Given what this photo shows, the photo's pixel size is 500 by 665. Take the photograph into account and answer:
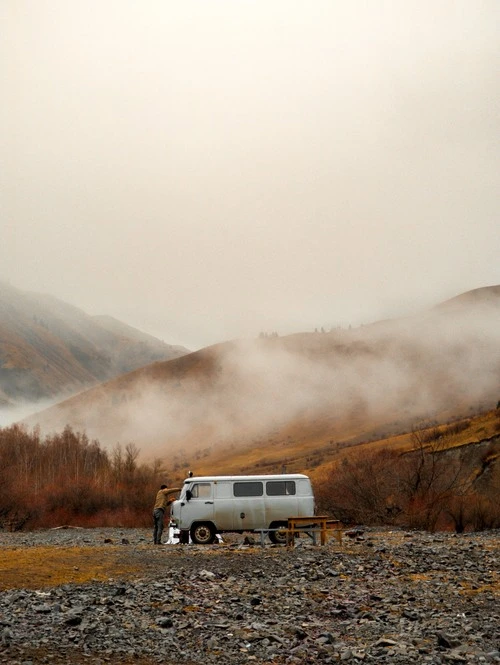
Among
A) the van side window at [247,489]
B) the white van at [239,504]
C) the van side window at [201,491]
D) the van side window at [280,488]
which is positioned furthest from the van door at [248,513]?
the van side window at [201,491]

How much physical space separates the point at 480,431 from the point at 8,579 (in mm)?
77586

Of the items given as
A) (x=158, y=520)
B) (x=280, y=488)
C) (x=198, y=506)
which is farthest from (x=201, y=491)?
(x=280, y=488)

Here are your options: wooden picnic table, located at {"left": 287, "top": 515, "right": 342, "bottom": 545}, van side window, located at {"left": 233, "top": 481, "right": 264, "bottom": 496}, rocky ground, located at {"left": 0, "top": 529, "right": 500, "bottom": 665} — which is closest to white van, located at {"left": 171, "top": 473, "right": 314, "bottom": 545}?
van side window, located at {"left": 233, "top": 481, "right": 264, "bottom": 496}

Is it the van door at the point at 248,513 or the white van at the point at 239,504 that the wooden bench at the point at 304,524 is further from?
the white van at the point at 239,504

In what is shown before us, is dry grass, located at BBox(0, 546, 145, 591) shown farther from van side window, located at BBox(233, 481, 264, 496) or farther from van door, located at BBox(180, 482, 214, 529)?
van side window, located at BBox(233, 481, 264, 496)

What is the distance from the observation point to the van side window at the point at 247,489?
107 feet

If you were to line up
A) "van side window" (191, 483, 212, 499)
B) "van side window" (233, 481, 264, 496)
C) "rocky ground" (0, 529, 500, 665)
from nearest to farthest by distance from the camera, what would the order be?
1. "rocky ground" (0, 529, 500, 665)
2. "van side window" (233, 481, 264, 496)
3. "van side window" (191, 483, 212, 499)

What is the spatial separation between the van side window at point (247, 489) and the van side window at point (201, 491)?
43.9 inches

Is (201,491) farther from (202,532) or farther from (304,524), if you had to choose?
(304,524)

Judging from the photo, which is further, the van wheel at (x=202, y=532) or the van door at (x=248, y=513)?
the van wheel at (x=202, y=532)

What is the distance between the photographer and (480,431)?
91.5 metres

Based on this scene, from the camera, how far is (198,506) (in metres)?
32.8

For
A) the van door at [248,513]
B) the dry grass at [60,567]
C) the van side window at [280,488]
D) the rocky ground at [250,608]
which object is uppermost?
the van side window at [280,488]

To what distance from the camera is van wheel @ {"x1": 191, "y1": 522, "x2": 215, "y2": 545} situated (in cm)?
3288
